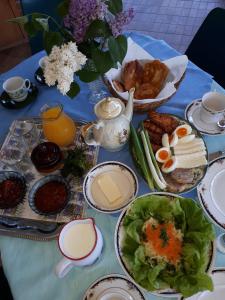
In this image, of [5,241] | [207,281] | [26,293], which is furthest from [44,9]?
[207,281]

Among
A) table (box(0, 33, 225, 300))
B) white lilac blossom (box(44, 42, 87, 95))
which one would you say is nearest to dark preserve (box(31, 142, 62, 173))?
table (box(0, 33, 225, 300))

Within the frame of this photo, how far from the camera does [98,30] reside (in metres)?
0.78

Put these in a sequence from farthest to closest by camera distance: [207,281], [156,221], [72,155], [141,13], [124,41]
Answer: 1. [141,13]
2. [72,155]
3. [124,41]
4. [156,221]
5. [207,281]

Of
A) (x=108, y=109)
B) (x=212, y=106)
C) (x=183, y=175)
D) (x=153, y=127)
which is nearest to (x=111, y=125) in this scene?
(x=108, y=109)

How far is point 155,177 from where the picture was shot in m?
0.84

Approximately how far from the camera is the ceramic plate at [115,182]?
853 mm

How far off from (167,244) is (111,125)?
38 centimetres

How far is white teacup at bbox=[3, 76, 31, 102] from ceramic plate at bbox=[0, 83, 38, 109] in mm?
14

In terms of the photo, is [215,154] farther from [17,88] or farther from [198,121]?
[17,88]

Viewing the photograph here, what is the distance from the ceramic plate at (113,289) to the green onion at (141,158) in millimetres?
263

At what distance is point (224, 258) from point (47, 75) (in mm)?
654

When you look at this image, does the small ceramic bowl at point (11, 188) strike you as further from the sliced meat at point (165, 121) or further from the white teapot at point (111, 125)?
the sliced meat at point (165, 121)

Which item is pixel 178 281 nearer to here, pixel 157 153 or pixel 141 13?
pixel 157 153

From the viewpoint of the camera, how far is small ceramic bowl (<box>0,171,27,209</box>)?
886mm
